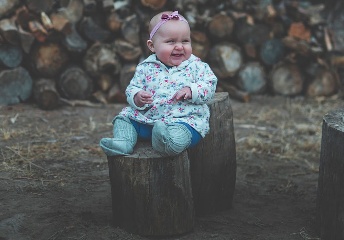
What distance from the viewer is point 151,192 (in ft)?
11.3

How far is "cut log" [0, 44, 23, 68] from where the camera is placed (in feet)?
22.1

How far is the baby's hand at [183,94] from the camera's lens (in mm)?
3555

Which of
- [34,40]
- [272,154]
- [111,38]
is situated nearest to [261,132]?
[272,154]

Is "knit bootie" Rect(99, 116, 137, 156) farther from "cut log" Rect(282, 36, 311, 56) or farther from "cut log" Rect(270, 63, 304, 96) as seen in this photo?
"cut log" Rect(270, 63, 304, 96)

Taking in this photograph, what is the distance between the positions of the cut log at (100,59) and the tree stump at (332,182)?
3.97 meters

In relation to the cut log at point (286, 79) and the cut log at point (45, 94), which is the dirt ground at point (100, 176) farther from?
the cut log at point (286, 79)

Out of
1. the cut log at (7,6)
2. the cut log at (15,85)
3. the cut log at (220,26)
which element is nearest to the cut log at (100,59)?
the cut log at (15,85)

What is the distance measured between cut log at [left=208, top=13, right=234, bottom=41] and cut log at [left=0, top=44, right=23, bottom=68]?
2539 mm

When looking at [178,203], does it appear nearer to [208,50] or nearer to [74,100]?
[74,100]

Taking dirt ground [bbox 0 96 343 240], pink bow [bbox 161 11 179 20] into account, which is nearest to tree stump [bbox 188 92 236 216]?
dirt ground [bbox 0 96 343 240]

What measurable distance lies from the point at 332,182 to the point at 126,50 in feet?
13.9

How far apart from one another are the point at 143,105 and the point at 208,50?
14.2 ft

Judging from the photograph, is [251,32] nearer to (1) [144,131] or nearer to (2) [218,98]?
(2) [218,98]

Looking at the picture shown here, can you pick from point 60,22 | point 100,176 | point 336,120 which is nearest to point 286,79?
point 60,22
